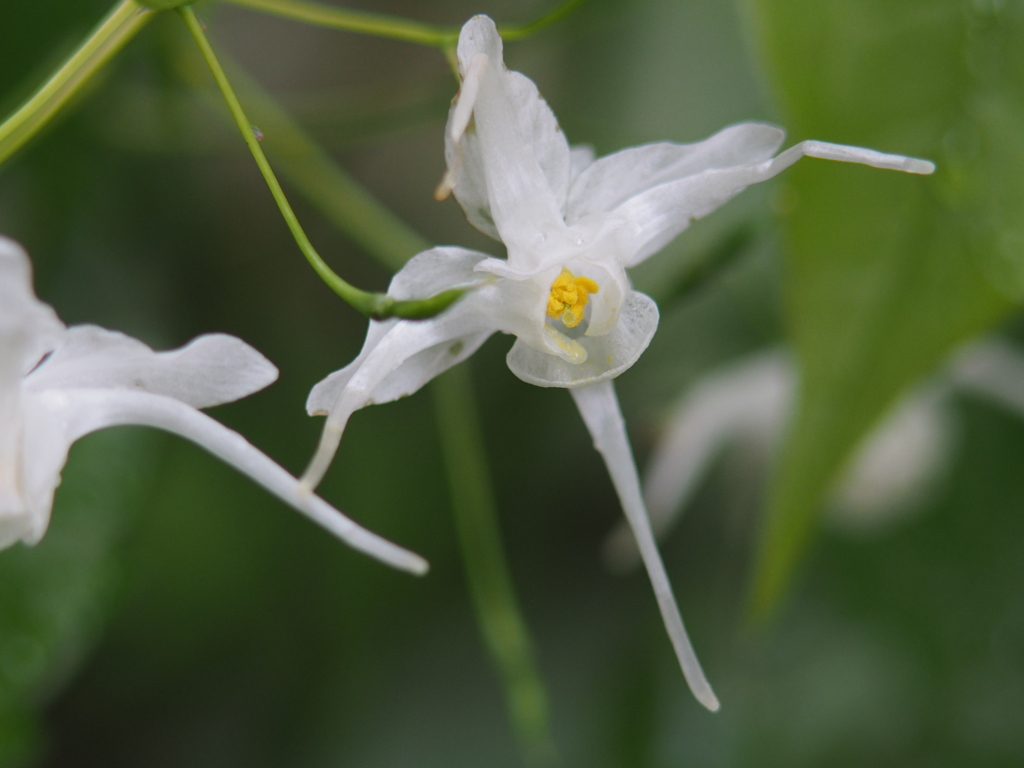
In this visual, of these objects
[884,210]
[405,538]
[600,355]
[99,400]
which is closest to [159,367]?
[99,400]

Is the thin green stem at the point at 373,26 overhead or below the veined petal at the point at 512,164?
overhead

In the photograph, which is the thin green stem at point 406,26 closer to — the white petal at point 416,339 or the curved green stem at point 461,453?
the white petal at point 416,339

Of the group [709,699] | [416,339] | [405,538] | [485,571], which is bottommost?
[405,538]

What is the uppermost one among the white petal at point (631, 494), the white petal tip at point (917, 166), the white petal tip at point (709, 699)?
the white petal tip at point (917, 166)

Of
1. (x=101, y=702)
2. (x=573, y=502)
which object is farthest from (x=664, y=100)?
(x=101, y=702)

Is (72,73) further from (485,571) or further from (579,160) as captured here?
(485,571)

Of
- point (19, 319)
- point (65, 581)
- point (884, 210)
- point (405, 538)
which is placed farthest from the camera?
point (405, 538)

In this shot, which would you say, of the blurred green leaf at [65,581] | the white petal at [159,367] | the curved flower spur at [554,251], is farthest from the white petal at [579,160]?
the blurred green leaf at [65,581]
